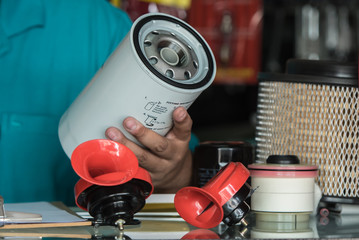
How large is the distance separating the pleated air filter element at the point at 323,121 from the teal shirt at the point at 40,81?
69cm

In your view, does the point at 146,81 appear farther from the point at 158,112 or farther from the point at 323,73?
the point at 323,73

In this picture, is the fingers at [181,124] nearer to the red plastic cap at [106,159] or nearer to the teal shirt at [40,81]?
the red plastic cap at [106,159]

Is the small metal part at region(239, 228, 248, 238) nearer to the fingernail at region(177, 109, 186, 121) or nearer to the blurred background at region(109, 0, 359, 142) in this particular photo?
the fingernail at region(177, 109, 186, 121)

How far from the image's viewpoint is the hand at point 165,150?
94 cm

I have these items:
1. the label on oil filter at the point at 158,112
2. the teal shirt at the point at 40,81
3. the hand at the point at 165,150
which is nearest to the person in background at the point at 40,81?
the teal shirt at the point at 40,81

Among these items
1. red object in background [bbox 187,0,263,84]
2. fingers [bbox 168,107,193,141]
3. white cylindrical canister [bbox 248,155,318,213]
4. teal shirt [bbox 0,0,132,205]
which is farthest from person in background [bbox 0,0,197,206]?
red object in background [bbox 187,0,263,84]

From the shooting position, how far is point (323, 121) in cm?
102

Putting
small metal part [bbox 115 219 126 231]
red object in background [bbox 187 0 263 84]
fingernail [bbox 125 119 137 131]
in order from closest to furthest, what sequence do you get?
small metal part [bbox 115 219 126 231]
fingernail [bbox 125 119 137 131]
red object in background [bbox 187 0 263 84]

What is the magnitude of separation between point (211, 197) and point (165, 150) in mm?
333

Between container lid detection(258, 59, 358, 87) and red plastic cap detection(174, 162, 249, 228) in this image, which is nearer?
red plastic cap detection(174, 162, 249, 228)

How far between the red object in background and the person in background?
1807 mm

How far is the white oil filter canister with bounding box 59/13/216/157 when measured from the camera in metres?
0.88

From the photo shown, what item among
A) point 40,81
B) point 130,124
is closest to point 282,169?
point 130,124

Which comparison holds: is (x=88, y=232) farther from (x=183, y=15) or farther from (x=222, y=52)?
(x=222, y=52)
